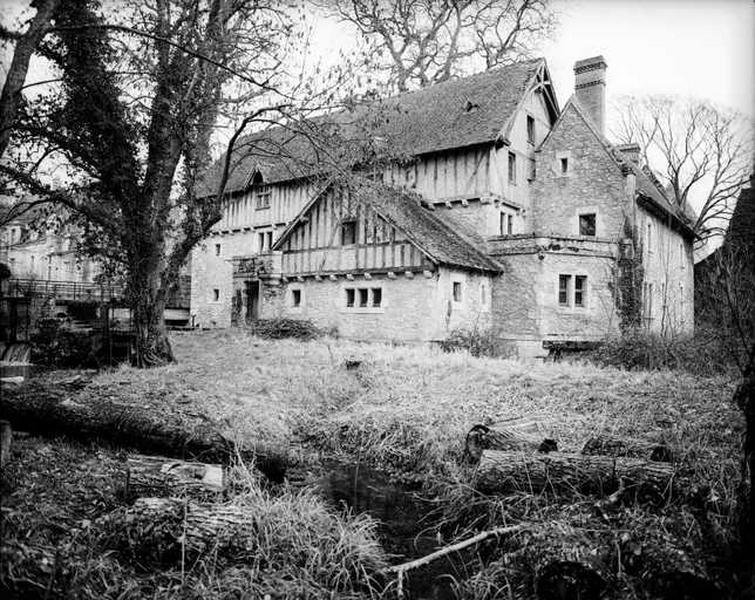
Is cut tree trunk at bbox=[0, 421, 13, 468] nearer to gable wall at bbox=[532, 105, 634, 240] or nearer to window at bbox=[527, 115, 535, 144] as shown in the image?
gable wall at bbox=[532, 105, 634, 240]

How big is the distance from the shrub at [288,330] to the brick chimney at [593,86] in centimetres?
1363

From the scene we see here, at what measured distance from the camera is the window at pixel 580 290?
60.8 feet

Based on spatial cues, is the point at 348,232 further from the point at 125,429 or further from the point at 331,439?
the point at 125,429

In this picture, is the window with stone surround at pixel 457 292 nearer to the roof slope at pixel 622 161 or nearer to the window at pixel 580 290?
the window at pixel 580 290

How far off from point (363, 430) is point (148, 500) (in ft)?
14.1

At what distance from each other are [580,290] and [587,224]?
328cm

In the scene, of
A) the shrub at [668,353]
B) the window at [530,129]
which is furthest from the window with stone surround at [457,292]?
the window at [530,129]

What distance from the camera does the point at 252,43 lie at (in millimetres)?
11000

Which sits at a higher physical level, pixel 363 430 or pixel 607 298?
pixel 607 298

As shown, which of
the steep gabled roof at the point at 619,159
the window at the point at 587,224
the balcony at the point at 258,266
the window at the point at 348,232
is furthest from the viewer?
the balcony at the point at 258,266

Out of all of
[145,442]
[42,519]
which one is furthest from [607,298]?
[42,519]

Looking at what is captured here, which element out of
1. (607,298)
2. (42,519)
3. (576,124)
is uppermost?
(576,124)

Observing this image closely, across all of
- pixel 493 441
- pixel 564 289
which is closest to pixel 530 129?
pixel 564 289

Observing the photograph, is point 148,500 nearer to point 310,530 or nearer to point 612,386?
point 310,530
